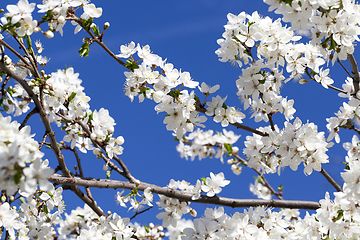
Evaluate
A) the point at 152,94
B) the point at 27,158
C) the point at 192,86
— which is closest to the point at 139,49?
the point at 152,94

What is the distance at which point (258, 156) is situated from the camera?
12.1 ft

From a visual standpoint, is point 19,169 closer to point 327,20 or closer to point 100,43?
point 100,43

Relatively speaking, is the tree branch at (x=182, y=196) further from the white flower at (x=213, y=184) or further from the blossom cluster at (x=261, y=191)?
the blossom cluster at (x=261, y=191)

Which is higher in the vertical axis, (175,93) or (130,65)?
(130,65)

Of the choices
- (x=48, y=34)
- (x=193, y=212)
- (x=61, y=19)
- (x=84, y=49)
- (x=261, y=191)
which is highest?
(x=261, y=191)

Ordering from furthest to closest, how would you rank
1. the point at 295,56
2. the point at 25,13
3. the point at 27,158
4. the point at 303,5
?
the point at 295,56 → the point at 303,5 → the point at 25,13 → the point at 27,158

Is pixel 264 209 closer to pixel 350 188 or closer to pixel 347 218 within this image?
pixel 347 218

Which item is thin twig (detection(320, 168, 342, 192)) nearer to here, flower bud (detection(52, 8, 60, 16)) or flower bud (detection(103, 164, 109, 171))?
flower bud (detection(103, 164, 109, 171))

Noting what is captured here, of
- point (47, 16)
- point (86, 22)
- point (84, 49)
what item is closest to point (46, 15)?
point (47, 16)

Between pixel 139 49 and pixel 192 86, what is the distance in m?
0.69

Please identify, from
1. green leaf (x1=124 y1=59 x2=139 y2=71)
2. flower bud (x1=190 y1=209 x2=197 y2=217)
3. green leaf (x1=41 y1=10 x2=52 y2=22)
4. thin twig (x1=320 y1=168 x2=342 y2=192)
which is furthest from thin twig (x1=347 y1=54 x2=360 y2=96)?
green leaf (x1=41 y1=10 x2=52 y2=22)

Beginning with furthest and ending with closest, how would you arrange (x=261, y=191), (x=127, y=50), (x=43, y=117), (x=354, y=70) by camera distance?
(x=261, y=191) → (x=354, y=70) → (x=127, y=50) → (x=43, y=117)

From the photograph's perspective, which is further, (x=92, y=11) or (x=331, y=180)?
(x=331, y=180)

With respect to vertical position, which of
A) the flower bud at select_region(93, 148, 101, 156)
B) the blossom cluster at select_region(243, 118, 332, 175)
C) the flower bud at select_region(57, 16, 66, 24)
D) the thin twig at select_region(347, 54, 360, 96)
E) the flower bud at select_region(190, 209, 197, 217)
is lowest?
the flower bud at select_region(190, 209, 197, 217)
